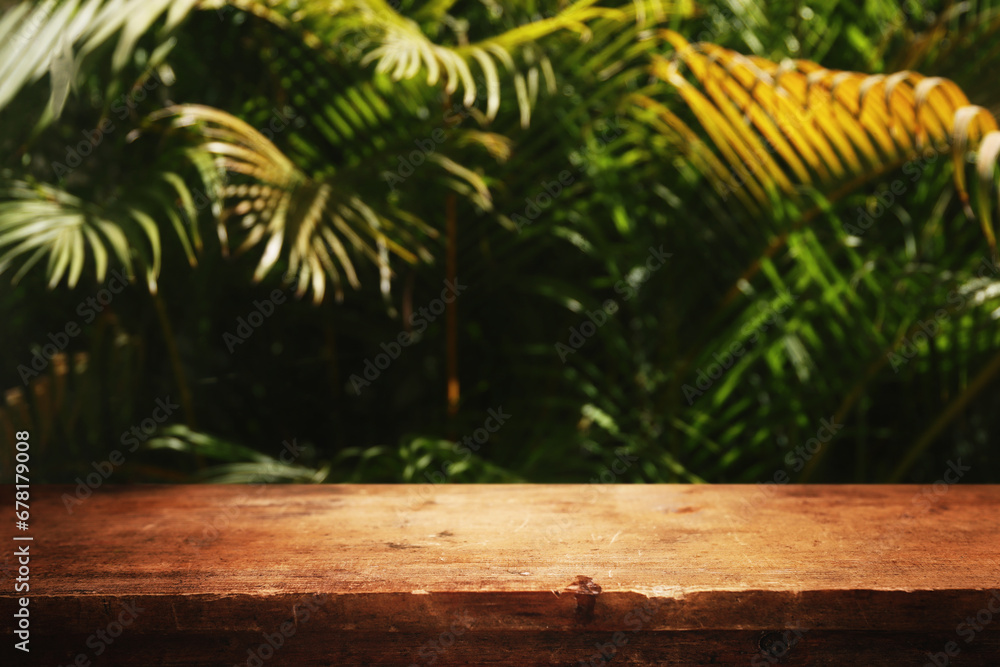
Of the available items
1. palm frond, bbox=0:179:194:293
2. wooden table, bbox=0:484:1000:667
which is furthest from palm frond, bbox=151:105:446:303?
wooden table, bbox=0:484:1000:667

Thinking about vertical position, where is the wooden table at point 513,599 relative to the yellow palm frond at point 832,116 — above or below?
below

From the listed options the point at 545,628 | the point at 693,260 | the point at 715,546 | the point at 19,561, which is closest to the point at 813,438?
the point at 693,260

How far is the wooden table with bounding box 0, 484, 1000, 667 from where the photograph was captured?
0.41 metres

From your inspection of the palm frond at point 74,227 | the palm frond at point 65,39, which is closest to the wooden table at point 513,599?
the palm frond at point 74,227

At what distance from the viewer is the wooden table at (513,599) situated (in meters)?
0.41

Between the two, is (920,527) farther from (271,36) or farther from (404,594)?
(271,36)

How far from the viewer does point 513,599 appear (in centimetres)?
41

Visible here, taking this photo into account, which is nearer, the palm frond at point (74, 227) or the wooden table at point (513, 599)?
the wooden table at point (513, 599)

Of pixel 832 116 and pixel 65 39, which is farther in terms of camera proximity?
pixel 832 116

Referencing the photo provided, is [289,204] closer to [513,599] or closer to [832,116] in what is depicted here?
[513,599]

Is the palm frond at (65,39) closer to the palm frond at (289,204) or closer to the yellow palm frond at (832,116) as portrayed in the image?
the palm frond at (289,204)

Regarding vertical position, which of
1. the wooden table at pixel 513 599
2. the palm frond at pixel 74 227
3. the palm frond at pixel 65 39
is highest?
the palm frond at pixel 65 39

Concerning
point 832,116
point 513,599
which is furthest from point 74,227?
point 832,116

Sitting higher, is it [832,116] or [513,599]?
[832,116]
